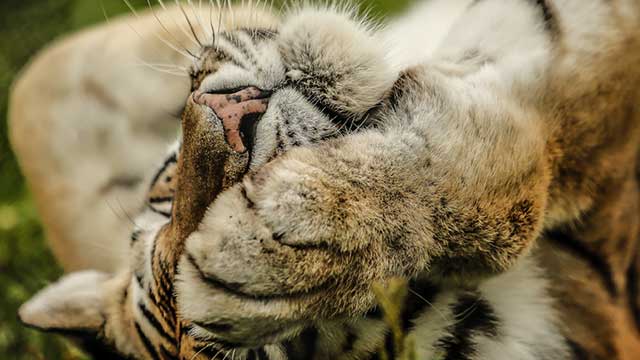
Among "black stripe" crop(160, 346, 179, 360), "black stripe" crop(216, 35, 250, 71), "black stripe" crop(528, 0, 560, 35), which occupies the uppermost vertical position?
"black stripe" crop(216, 35, 250, 71)

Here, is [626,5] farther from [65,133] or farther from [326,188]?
[65,133]

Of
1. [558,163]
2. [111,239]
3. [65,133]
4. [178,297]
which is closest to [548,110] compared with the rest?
[558,163]

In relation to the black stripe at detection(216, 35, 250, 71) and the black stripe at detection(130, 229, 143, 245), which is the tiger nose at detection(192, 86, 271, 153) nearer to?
the black stripe at detection(216, 35, 250, 71)

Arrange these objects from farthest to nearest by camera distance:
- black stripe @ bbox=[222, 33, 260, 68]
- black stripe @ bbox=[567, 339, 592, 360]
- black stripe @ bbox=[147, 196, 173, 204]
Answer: black stripe @ bbox=[147, 196, 173, 204], black stripe @ bbox=[567, 339, 592, 360], black stripe @ bbox=[222, 33, 260, 68]

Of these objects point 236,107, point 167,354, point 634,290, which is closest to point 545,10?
point 634,290

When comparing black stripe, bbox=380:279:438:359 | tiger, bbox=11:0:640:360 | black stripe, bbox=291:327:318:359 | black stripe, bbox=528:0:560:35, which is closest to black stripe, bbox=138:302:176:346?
tiger, bbox=11:0:640:360

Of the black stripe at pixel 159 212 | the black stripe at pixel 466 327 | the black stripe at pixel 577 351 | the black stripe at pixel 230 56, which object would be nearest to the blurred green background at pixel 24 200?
the black stripe at pixel 230 56
